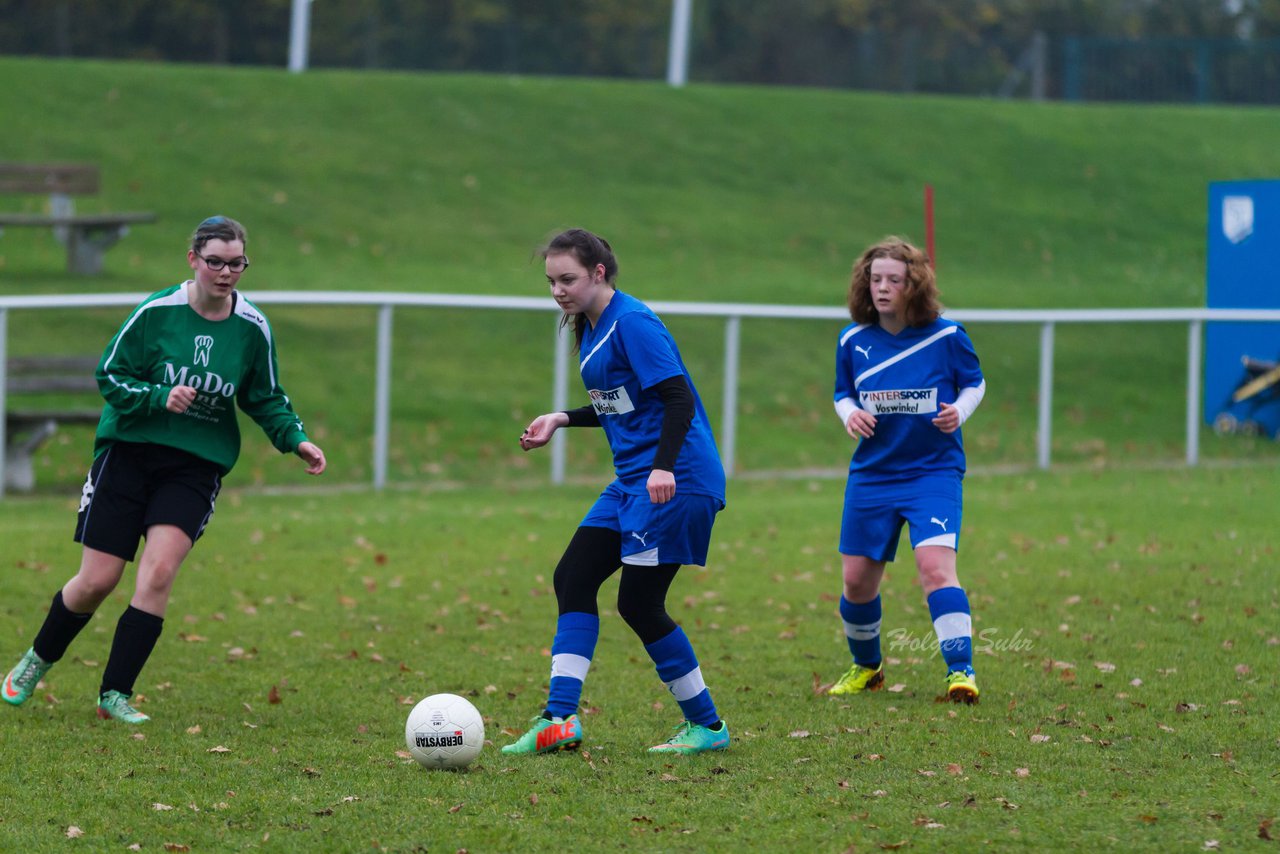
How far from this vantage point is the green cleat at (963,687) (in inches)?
266

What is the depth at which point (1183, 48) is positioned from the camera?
42.0m

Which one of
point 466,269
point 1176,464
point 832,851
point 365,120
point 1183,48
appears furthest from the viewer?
point 1183,48

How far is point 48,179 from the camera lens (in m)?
19.3

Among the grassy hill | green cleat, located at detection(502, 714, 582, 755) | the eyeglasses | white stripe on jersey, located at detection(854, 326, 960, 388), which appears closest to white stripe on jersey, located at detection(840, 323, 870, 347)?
white stripe on jersey, located at detection(854, 326, 960, 388)

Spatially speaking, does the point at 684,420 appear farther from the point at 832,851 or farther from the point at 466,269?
the point at 466,269

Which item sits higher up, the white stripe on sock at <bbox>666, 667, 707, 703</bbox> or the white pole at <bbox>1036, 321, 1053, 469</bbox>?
the white pole at <bbox>1036, 321, 1053, 469</bbox>

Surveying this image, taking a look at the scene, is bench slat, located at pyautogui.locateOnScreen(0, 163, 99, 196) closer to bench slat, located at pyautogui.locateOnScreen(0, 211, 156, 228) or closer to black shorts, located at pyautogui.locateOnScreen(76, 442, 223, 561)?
bench slat, located at pyautogui.locateOnScreen(0, 211, 156, 228)

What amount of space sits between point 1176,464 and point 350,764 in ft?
39.5

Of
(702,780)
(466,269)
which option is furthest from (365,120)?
(702,780)

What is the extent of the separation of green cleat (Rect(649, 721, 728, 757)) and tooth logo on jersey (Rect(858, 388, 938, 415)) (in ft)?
5.46

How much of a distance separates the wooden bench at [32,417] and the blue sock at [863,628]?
8.49 m

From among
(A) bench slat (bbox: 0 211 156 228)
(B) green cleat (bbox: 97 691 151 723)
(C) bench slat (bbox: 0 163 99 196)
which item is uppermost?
(C) bench slat (bbox: 0 163 99 196)

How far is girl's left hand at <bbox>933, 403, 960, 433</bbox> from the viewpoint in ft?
21.8

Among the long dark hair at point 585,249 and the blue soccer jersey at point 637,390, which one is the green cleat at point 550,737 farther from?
the long dark hair at point 585,249
